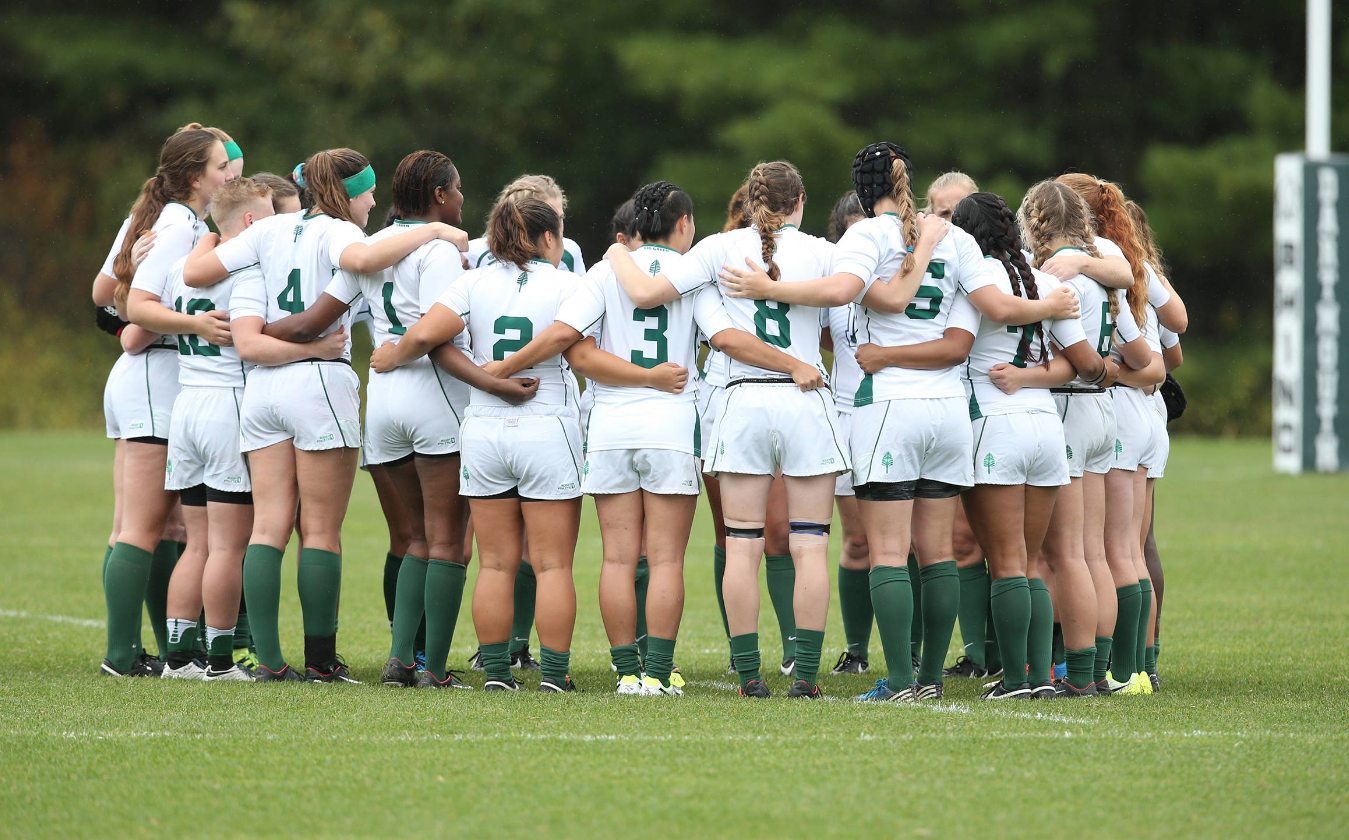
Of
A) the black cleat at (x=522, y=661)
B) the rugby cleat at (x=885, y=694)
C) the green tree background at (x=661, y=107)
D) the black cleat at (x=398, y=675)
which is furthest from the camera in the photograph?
the green tree background at (x=661, y=107)

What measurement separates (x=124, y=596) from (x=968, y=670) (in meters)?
3.72

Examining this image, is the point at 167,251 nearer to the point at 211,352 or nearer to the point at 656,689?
the point at 211,352

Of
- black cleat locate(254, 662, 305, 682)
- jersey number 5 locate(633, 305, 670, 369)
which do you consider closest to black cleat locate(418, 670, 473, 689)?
black cleat locate(254, 662, 305, 682)

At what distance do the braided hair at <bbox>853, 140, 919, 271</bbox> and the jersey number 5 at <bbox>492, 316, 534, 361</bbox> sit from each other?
1397mm

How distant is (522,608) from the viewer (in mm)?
6961

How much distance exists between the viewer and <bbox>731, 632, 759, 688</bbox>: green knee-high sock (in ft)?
18.6

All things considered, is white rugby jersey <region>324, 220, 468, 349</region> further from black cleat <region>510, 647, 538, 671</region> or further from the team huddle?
black cleat <region>510, 647, 538, 671</region>

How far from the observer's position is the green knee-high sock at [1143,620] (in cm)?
616

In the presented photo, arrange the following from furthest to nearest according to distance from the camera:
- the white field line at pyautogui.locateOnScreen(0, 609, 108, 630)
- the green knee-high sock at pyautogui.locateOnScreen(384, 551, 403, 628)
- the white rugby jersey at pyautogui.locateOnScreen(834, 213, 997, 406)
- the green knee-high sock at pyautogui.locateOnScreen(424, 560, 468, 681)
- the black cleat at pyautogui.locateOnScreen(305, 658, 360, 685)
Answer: the white field line at pyautogui.locateOnScreen(0, 609, 108, 630)
the green knee-high sock at pyautogui.locateOnScreen(384, 551, 403, 628)
the black cleat at pyautogui.locateOnScreen(305, 658, 360, 685)
the green knee-high sock at pyautogui.locateOnScreen(424, 560, 468, 681)
the white rugby jersey at pyautogui.locateOnScreen(834, 213, 997, 406)

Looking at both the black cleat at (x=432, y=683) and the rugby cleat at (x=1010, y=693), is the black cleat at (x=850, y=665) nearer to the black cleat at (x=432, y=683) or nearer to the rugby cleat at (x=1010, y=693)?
the rugby cleat at (x=1010, y=693)

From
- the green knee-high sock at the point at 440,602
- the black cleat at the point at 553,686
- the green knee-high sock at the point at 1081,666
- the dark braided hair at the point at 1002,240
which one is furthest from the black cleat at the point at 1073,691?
the green knee-high sock at the point at 440,602

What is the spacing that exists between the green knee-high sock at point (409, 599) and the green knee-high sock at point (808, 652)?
1.59m

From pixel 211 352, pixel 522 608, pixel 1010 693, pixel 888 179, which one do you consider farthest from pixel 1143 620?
pixel 211 352

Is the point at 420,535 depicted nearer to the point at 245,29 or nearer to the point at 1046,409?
the point at 1046,409
